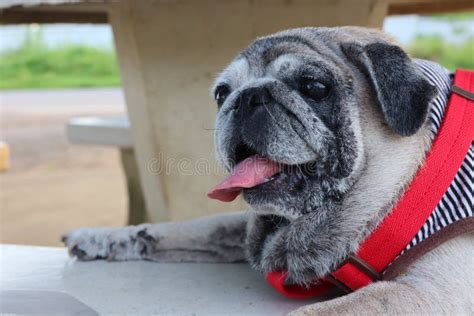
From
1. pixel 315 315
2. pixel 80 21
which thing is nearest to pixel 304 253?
pixel 315 315

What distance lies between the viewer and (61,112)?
8.76m

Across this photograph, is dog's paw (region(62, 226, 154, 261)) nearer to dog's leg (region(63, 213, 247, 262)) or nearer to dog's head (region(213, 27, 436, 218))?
dog's leg (region(63, 213, 247, 262))

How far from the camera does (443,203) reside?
1.13m

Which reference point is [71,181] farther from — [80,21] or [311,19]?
[311,19]

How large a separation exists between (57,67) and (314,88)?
14620 millimetres

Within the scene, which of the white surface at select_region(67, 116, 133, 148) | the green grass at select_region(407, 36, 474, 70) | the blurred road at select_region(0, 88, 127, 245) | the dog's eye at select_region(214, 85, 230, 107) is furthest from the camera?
the green grass at select_region(407, 36, 474, 70)

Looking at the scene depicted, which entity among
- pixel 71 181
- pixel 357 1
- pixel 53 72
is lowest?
pixel 53 72

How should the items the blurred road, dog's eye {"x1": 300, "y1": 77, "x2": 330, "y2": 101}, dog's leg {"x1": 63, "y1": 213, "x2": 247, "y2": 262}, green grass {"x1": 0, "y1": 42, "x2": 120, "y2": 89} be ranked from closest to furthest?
1. dog's eye {"x1": 300, "y1": 77, "x2": 330, "y2": 101}
2. dog's leg {"x1": 63, "y1": 213, "x2": 247, "y2": 262}
3. the blurred road
4. green grass {"x1": 0, "y1": 42, "x2": 120, "y2": 89}

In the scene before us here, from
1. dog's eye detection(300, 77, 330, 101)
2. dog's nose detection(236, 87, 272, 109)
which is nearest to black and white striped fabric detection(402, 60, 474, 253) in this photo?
dog's eye detection(300, 77, 330, 101)

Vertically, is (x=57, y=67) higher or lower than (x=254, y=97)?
lower

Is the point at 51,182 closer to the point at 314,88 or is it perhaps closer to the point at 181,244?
the point at 181,244

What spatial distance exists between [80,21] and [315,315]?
5.93ft

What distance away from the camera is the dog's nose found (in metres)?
1.17

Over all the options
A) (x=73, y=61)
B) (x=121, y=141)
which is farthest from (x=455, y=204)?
(x=73, y=61)
